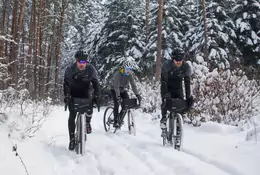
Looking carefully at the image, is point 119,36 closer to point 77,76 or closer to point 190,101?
point 77,76

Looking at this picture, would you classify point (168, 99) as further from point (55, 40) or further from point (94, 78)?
point (55, 40)

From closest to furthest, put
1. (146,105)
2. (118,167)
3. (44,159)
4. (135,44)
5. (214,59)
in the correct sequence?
(118,167) < (44,159) < (146,105) < (214,59) < (135,44)

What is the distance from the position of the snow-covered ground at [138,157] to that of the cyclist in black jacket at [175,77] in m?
0.97

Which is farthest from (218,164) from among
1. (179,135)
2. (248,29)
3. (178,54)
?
(248,29)

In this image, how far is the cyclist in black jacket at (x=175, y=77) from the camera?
5.55 meters

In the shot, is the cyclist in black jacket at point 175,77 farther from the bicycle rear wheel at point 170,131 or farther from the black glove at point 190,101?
the bicycle rear wheel at point 170,131

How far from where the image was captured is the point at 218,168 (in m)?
4.33

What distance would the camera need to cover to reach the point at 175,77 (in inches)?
226

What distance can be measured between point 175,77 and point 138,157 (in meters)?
1.82

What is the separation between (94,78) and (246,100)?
4444 millimetres

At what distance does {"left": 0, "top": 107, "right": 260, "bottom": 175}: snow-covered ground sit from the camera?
422 centimetres

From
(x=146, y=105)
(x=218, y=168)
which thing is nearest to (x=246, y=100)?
(x=218, y=168)

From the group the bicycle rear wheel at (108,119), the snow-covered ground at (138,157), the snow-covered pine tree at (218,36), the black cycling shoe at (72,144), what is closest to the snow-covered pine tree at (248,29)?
the snow-covered pine tree at (218,36)

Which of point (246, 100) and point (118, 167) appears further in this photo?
point (246, 100)
